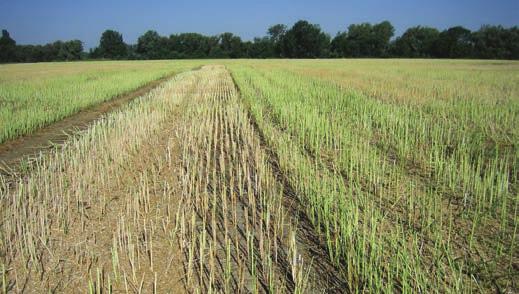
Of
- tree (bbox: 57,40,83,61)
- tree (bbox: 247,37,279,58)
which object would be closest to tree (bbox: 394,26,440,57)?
tree (bbox: 247,37,279,58)

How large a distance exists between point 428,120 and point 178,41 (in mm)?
85773

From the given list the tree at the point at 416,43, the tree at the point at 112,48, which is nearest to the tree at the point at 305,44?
the tree at the point at 416,43

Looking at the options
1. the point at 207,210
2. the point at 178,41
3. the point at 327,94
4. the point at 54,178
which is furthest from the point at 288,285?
the point at 178,41

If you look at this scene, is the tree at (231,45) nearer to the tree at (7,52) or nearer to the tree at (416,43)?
the tree at (416,43)

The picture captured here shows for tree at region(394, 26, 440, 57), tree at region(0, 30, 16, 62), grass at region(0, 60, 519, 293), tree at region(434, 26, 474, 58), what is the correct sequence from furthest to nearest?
tree at region(0, 30, 16, 62) < tree at region(394, 26, 440, 57) < tree at region(434, 26, 474, 58) < grass at region(0, 60, 519, 293)

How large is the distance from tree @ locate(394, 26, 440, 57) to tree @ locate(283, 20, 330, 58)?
14503 millimetres

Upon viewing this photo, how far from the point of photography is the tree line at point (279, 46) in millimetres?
78938

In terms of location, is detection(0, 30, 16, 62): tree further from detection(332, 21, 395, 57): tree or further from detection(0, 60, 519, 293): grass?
detection(0, 60, 519, 293): grass

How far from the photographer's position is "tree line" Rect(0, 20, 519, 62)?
78.9 meters

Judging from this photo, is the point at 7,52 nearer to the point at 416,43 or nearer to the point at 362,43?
the point at 362,43

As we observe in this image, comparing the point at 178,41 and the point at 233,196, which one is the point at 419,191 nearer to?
the point at 233,196

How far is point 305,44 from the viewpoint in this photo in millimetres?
84062

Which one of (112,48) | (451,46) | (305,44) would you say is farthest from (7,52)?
(451,46)

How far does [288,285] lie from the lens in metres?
2.56
